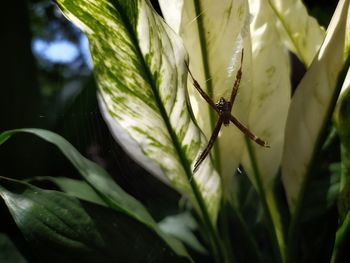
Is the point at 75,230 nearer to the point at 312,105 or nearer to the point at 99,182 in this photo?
the point at 99,182

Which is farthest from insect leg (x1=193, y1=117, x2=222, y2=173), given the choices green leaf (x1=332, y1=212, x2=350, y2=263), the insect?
green leaf (x1=332, y1=212, x2=350, y2=263)

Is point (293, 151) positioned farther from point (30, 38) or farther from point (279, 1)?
point (30, 38)

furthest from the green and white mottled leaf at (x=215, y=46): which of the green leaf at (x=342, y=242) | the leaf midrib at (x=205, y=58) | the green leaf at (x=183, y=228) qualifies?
the green leaf at (x=183, y=228)

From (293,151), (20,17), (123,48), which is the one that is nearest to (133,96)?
(123,48)

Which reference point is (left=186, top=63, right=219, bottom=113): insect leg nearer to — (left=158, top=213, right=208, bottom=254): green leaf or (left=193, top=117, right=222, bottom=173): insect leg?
(left=193, top=117, right=222, bottom=173): insect leg

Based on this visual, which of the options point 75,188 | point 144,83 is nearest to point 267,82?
point 144,83

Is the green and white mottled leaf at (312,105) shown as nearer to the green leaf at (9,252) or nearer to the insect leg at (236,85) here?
the insect leg at (236,85)
